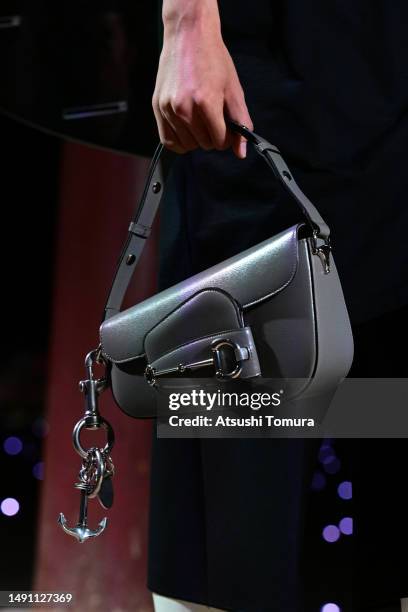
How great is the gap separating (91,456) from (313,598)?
0.24 metres

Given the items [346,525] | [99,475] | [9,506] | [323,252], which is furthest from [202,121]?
[9,506]

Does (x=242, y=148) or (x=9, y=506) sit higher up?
(x=242, y=148)

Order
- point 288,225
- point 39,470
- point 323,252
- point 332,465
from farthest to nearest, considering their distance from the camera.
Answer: point 39,470, point 332,465, point 288,225, point 323,252

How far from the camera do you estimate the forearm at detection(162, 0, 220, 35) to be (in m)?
0.54

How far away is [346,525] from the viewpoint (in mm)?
688

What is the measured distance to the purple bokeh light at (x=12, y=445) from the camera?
3.79 feet

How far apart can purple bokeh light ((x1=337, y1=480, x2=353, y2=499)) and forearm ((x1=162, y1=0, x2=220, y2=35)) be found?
408 mm

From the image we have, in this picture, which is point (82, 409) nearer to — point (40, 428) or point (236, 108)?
point (40, 428)

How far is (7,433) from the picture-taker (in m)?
1.16

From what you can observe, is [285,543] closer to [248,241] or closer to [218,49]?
[248,241]

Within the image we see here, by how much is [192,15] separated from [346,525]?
457 mm

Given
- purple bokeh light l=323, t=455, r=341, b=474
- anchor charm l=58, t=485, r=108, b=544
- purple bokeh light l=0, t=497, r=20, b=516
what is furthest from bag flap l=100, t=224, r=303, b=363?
purple bokeh light l=0, t=497, r=20, b=516

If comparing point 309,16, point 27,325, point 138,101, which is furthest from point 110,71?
point 309,16

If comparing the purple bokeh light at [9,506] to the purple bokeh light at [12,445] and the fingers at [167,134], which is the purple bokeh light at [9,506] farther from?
the fingers at [167,134]
